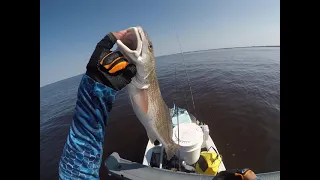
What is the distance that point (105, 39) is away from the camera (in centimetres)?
216

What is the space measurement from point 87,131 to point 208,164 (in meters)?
3.22

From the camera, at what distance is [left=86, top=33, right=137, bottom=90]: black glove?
2.12m

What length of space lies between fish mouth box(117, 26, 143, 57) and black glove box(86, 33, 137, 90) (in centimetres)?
12

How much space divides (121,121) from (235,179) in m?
10.4

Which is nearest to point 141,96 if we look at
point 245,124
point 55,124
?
point 245,124

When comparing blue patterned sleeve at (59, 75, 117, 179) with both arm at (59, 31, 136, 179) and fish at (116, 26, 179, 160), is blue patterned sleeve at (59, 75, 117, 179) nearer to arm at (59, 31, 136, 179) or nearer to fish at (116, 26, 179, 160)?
arm at (59, 31, 136, 179)

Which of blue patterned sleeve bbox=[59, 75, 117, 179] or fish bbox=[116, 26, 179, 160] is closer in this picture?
blue patterned sleeve bbox=[59, 75, 117, 179]

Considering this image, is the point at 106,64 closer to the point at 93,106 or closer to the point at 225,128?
the point at 93,106

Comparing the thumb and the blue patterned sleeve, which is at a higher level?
the thumb

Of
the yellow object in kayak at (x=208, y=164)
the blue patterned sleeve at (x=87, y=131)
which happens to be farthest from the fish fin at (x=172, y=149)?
the blue patterned sleeve at (x=87, y=131)

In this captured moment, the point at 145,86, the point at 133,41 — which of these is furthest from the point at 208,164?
the point at 133,41

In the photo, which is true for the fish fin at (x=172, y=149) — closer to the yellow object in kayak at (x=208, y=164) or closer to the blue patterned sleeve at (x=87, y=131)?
the yellow object in kayak at (x=208, y=164)

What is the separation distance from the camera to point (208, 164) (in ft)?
13.7

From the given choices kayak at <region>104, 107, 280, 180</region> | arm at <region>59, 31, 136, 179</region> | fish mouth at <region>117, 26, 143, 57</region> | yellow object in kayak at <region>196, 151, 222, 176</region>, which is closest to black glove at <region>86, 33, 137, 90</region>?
arm at <region>59, 31, 136, 179</region>
